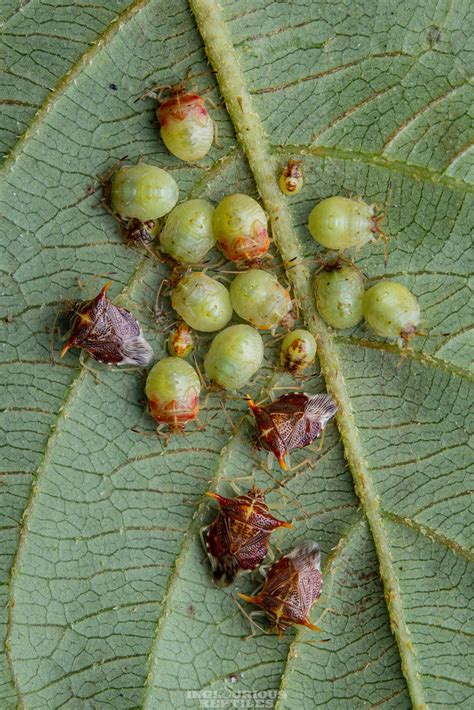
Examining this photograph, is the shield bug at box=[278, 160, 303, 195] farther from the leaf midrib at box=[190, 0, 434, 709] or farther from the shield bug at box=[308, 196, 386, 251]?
the shield bug at box=[308, 196, 386, 251]

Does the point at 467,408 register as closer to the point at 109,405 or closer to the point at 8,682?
the point at 109,405

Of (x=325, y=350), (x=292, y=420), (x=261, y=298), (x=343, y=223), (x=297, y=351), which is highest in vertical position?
(x=343, y=223)

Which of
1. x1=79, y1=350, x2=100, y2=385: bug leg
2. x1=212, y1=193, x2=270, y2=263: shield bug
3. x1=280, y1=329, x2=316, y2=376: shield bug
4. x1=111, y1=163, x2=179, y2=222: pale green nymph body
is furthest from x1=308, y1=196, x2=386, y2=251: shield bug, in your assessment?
x1=79, y1=350, x2=100, y2=385: bug leg

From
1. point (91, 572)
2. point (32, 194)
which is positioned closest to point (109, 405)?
point (91, 572)

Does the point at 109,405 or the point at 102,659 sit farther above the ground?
the point at 109,405

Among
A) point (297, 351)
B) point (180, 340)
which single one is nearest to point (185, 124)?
point (180, 340)

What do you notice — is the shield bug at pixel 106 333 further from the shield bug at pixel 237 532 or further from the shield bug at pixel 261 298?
the shield bug at pixel 237 532

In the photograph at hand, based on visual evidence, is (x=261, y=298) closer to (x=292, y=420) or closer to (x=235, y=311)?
(x=235, y=311)

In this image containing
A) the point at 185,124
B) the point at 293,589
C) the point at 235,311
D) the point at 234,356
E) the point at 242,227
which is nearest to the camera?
the point at 185,124
